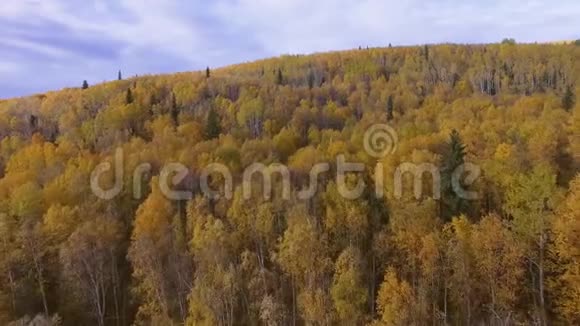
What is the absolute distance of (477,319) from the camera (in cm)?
3847

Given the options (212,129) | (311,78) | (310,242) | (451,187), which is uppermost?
(311,78)

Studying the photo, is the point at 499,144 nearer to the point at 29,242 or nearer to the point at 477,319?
the point at 477,319

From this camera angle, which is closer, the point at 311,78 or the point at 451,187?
the point at 451,187

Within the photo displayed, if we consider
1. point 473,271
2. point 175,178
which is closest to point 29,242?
point 175,178

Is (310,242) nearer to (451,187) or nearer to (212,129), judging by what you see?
(451,187)

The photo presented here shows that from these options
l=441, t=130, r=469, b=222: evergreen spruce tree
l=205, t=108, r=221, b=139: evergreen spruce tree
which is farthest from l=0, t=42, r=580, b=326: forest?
l=205, t=108, r=221, b=139: evergreen spruce tree

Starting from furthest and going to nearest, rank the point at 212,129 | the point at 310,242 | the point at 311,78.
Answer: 1. the point at 311,78
2. the point at 212,129
3. the point at 310,242

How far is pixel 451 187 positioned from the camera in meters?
44.7

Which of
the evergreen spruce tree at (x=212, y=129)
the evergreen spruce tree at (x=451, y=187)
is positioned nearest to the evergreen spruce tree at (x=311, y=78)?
the evergreen spruce tree at (x=212, y=129)

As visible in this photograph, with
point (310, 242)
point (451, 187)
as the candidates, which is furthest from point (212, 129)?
point (451, 187)

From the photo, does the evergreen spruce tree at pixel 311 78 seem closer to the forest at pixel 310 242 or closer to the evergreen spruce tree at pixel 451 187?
the forest at pixel 310 242

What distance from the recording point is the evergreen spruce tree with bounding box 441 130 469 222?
44.2 metres

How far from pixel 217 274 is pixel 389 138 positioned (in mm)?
35648

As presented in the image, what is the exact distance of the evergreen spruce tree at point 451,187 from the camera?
44.2 metres
